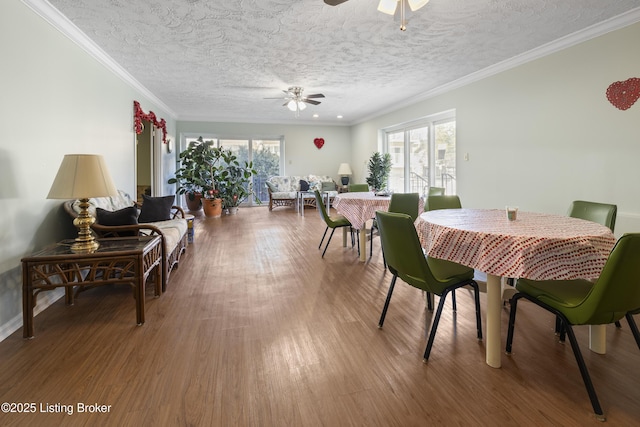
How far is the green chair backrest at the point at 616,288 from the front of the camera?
1.35 m

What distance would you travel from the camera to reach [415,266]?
73.7 inches

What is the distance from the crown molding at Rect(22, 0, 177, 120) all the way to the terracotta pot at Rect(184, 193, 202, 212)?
3636mm

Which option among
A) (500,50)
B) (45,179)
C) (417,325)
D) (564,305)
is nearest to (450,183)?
(500,50)

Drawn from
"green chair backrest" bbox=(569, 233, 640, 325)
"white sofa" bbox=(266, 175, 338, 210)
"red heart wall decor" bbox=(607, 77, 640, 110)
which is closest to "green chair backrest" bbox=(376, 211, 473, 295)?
"green chair backrest" bbox=(569, 233, 640, 325)

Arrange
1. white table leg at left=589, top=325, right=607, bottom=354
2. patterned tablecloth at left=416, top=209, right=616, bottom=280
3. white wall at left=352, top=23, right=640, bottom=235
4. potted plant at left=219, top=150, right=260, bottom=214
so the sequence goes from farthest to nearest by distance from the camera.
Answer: potted plant at left=219, top=150, right=260, bottom=214 → white wall at left=352, top=23, right=640, bottom=235 → white table leg at left=589, top=325, right=607, bottom=354 → patterned tablecloth at left=416, top=209, right=616, bottom=280

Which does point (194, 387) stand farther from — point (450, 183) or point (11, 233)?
point (450, 183)

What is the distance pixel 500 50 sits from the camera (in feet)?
12.9

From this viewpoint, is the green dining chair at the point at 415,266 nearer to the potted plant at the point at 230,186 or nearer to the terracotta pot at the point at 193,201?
the potted plant at the point at 230,186

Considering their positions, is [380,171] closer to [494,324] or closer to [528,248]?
[494,324]

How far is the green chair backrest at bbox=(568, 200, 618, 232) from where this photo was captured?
2340 millimetres

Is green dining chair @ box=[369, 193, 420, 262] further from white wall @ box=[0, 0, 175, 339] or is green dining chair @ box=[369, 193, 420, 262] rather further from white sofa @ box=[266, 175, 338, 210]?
white sofa @ box=[266, 175, 338, 210]

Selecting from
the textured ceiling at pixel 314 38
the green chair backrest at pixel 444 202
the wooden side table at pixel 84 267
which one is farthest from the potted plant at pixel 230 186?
the green chair backrest at pixel 444 202

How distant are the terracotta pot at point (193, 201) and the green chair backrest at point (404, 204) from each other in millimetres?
6130

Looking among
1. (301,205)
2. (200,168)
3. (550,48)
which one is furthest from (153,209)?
(550,48)
